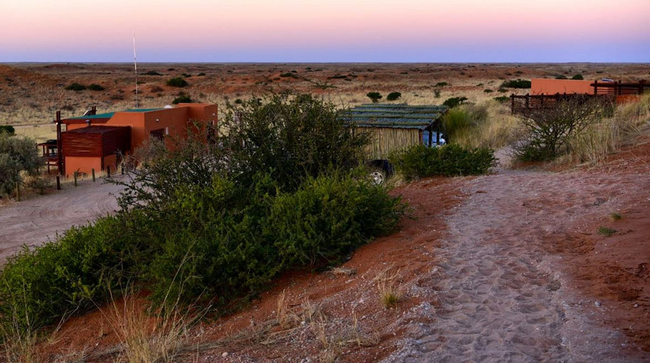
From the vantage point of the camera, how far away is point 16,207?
1781 cm

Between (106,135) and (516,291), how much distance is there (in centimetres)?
1991

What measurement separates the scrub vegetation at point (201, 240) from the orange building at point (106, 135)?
13108 millimetres

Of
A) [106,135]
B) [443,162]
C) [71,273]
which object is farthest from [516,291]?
[106,135]

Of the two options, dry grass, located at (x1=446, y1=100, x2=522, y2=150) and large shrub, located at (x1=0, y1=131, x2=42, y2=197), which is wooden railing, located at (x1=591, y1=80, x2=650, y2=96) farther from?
large shrub, located at (x1=0, y1=131, x2=42, y2=197)

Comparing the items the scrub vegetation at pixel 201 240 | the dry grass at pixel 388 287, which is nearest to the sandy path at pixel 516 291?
the dry grass at pixel 388 287

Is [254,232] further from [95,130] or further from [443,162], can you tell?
[95,130]

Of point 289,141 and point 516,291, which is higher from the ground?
point 289,141

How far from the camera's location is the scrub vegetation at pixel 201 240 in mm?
6844

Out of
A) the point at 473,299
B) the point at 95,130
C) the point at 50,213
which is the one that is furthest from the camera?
the point at 95,130

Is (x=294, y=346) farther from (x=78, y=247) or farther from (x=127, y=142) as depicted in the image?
(x=127, y=142)

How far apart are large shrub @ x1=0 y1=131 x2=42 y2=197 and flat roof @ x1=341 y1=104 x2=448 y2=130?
417 inches

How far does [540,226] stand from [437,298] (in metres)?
2.77

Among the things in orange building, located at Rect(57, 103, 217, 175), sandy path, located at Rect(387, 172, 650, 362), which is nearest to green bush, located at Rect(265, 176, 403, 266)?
sandy path, located at Rect(387, 172, 650, 362)

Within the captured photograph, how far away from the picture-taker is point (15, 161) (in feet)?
68.8
